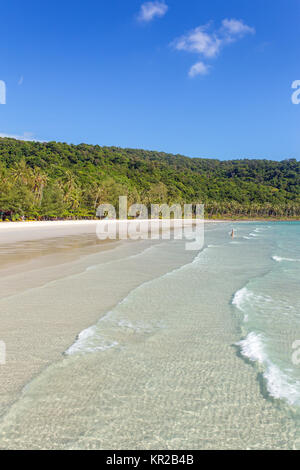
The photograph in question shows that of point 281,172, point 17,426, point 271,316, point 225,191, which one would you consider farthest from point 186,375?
point 281,172

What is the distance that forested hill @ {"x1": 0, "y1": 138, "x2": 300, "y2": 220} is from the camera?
A: 63.7 metres

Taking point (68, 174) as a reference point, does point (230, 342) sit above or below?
below

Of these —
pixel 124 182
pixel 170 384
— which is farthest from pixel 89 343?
pixel 124 182

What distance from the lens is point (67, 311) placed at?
22.1ft

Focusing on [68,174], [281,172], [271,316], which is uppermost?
[281,172]

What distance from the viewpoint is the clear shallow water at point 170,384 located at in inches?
116

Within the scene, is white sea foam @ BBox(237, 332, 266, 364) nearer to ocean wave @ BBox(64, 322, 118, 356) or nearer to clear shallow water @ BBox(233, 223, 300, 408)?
clear shallow water @ BBox(233, 223, 300, 408)

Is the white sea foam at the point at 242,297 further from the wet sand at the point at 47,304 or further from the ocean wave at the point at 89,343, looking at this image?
the ocean wave at the point at 89,343

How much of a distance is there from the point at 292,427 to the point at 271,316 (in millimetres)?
3861

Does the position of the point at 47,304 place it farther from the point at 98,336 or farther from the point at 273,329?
the point at 273,329

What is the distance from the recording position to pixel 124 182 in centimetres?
11856

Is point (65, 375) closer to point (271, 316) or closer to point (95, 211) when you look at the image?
point (271, 316)

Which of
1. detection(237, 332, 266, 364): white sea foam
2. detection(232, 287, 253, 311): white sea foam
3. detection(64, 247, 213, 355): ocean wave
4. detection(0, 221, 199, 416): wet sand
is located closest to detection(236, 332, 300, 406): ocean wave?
detection(237, 332, 266, 364): white sea foam

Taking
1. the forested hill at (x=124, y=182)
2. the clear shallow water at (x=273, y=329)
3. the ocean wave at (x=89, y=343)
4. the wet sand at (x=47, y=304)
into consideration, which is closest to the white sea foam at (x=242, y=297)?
the clear shallow water at (x=273, y=329)
